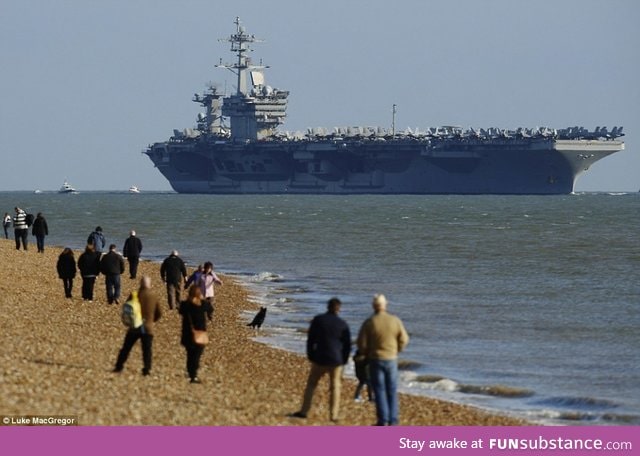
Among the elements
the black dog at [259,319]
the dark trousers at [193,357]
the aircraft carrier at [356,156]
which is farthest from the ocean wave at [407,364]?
the aircraft carrier at [356,156]

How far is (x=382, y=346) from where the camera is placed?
13695mm

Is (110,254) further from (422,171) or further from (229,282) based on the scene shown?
(422,171)

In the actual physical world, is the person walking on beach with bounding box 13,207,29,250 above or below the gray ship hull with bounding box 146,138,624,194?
below

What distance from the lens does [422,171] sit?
15350cm

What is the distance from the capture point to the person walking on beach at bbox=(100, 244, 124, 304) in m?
24.8

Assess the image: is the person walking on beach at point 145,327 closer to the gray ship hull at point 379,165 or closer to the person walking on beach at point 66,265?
the person walking on beach at point 66,265

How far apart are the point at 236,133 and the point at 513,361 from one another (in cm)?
15432

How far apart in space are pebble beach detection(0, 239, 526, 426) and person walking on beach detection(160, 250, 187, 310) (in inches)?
19.4

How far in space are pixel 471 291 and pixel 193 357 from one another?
21.3 m

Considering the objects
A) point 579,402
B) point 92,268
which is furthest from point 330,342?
point 92,268

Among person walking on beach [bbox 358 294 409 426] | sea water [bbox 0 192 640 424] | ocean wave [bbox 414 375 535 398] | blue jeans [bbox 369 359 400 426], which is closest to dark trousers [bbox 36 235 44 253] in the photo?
sea water [bbox 0 192 640 424]

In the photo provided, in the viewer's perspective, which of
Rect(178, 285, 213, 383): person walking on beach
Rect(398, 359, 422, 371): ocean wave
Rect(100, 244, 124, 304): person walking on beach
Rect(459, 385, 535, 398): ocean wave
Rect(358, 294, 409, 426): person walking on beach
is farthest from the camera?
Rect(100, 244, 124, 304): person walking on beach

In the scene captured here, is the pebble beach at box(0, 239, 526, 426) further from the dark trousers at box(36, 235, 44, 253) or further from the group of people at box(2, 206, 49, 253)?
the dark trousers at box(36, 235, 44, 253)

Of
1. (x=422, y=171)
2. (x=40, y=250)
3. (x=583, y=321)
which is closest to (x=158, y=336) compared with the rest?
(x=583, y=321)
